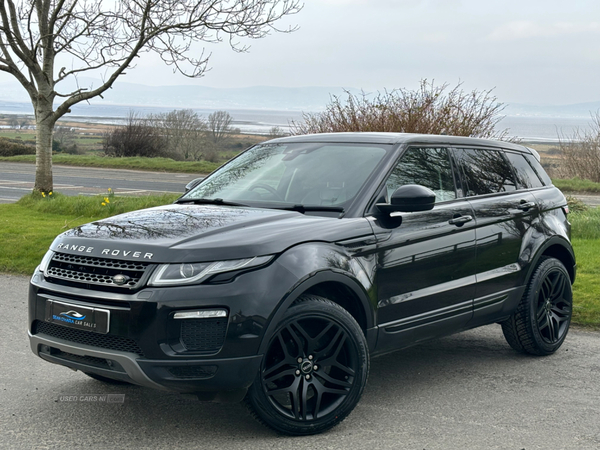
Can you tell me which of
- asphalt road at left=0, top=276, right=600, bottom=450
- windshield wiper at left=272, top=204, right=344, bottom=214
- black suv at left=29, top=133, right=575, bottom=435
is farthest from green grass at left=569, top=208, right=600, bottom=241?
windshield wiper at left=272, top=204, right=344, bottom=214

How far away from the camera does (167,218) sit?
4.42 metres

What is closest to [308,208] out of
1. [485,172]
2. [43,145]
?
[485,172]

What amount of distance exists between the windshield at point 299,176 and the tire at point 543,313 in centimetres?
180

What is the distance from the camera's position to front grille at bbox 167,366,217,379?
12.2 ft

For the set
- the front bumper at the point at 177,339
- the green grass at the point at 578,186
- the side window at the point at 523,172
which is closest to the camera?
the front bumper at the point at 177,339

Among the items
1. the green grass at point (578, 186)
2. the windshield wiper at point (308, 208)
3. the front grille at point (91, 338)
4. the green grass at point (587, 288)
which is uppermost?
the windshield wiper at point (308, 208)

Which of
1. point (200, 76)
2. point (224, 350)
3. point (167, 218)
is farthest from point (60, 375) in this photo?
point (200, 76)

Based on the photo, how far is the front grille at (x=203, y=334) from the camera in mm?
3703

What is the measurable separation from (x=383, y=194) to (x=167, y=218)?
136 cm

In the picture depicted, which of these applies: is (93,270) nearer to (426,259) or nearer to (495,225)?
(426,259)

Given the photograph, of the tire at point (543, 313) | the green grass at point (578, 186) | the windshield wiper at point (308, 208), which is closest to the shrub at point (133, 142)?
the green grass at point (578, 186)

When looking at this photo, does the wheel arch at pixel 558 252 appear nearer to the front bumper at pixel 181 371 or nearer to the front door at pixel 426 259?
the front door at pixel 426 259

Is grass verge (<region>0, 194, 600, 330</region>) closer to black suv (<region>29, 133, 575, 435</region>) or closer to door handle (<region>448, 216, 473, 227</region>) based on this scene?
black suv (<region>29, 133, 575, 435</region>)

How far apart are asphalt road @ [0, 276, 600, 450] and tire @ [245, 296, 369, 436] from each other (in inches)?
5.0
